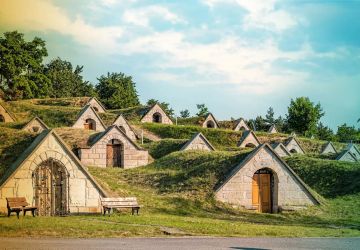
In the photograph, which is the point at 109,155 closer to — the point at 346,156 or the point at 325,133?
the point at 346,156

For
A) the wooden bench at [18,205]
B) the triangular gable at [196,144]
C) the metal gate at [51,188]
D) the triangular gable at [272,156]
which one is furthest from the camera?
the triangular gable at [196,144]

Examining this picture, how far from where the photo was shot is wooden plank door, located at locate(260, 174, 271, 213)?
113 feet

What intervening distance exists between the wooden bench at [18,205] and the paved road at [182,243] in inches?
226

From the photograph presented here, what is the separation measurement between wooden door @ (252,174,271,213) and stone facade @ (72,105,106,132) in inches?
1404

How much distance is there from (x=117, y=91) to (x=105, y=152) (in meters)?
59.5

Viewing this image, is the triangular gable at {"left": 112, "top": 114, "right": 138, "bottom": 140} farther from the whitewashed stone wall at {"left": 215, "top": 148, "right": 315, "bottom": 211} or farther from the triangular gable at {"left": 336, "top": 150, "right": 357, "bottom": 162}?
the whitewashed stone wall at {"left": 215, "top": 148, "right": 315, "bottom": 211}

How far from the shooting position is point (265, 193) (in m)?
34.6

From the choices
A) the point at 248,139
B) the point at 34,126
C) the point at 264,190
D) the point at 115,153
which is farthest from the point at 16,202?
the point at 248,139

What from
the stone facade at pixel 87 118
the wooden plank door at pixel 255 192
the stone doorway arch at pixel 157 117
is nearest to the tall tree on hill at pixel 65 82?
the stone doorway arch at pixel 157 117

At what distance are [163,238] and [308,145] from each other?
193ft

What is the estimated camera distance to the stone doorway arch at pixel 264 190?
3416 centimetres

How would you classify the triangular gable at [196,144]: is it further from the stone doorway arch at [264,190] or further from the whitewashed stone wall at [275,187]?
the whitewashed stone wall at [275,187]

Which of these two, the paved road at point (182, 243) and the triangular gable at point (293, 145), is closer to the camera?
the paved road at point (182, 243)

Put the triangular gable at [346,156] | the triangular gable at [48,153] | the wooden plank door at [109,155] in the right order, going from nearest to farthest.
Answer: the triangular gable at [48,153] < the wooden plank door at [109,155] < the triangular gable at [346,156]
